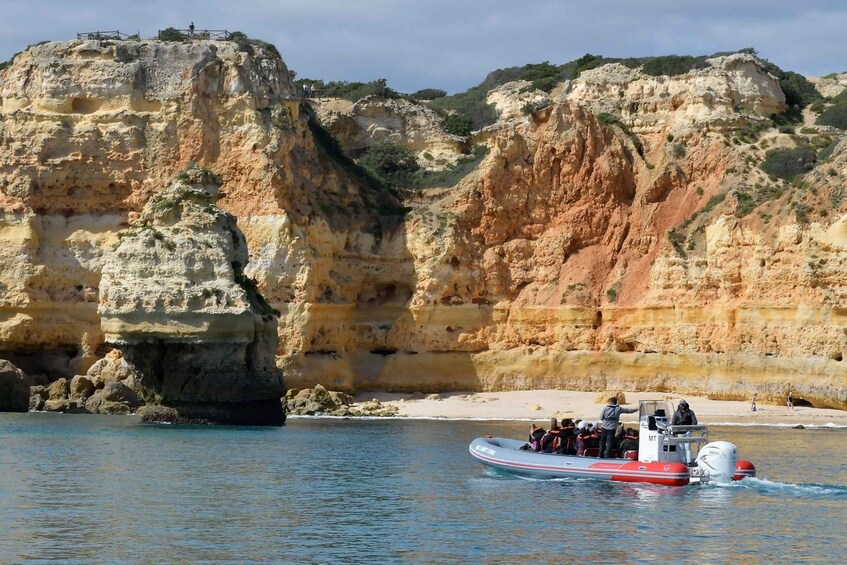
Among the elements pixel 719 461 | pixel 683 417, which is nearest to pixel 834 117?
pixel 683 417

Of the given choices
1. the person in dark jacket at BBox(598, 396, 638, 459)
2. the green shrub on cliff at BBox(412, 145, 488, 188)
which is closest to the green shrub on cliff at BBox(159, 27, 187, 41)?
the green shrub on cliff at BBox(412, 145, 488, 188)

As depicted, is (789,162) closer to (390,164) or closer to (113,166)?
(390,164)

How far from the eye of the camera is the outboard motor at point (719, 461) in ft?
88.6

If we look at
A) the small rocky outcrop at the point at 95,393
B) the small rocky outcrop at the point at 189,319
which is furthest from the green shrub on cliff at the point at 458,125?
the small rocky outcrop at the point at 189,319

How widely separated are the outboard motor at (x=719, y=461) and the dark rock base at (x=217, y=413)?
1722cm

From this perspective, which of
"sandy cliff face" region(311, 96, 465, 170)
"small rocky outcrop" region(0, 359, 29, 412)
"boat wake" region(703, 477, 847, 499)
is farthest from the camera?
"sandy cliff face" region(311, 96, 465, 170)

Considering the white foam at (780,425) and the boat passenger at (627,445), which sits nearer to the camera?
the boat passenger at (627,445)

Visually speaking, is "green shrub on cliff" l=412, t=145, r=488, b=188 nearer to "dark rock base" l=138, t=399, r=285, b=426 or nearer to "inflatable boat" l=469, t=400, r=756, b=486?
"dark rock base" l=138, t=399, r=285, b=426

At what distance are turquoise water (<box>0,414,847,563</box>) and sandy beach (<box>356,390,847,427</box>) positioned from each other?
25.0 feet

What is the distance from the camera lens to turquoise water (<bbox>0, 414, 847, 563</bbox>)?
20453mm

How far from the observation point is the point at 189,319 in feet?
130

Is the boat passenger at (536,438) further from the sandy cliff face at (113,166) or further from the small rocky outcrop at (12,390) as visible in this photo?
the small rocky outcrop at (12,390)

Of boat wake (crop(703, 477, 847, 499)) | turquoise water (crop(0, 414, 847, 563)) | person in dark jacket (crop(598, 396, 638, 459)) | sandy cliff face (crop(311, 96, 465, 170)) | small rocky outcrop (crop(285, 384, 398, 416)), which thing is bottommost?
turquoise water (crop(0, 414, 847, 563))

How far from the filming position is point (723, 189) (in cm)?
5197
